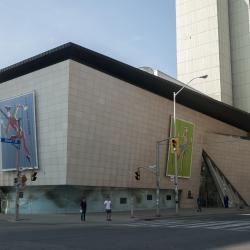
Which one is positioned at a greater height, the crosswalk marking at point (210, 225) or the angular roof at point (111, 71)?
the angular roof at point (111, 71)

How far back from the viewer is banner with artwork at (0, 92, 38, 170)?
159 ft

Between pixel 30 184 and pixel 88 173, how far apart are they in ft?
22.3

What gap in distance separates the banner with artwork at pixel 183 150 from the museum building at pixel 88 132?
0.45 ft

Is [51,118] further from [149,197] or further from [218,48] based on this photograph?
[218,48]

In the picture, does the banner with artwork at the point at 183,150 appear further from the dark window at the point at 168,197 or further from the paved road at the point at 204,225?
the paved road at the point at 204,225

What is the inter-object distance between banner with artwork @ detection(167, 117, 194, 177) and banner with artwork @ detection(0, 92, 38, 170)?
62.0 feet

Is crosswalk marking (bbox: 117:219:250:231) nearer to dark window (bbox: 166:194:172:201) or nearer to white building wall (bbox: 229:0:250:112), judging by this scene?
dark window (bbox: 166:194:172:201)

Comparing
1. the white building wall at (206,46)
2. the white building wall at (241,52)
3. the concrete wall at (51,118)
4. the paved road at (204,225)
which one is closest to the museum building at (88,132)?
the concrete wall at (51,118)

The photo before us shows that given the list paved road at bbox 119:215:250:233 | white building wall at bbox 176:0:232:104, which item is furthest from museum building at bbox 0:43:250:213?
white building wall at bbox 176:0:232:104

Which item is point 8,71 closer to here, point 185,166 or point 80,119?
point 80,119

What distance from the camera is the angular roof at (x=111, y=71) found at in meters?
46.5

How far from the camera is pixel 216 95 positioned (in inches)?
3536

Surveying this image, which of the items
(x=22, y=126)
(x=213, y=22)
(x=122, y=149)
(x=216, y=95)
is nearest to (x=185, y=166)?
(x=122, y=149)

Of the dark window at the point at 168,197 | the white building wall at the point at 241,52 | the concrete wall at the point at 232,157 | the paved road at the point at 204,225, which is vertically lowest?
the paved road at the point at 204,225
